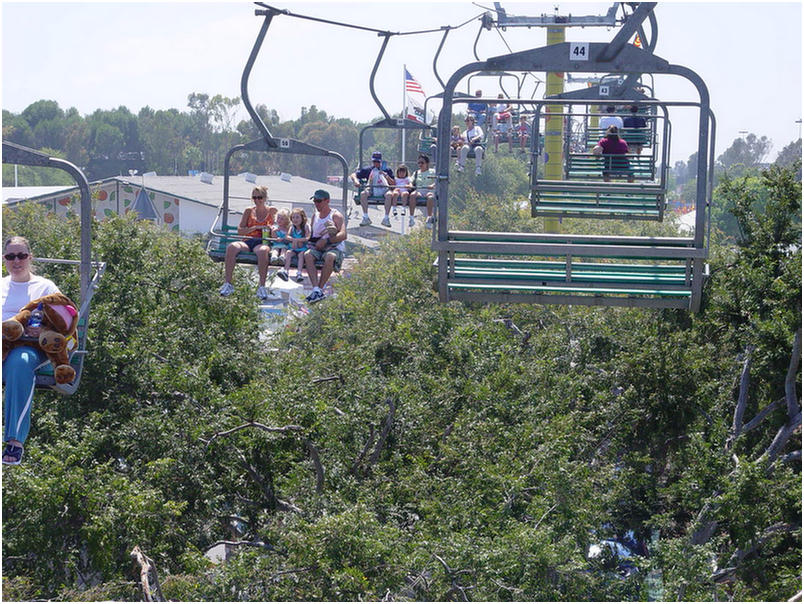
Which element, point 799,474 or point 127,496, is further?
point 799,474

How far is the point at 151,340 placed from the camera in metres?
17.2

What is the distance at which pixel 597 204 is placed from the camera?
14.0m

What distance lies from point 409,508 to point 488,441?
1.39 m

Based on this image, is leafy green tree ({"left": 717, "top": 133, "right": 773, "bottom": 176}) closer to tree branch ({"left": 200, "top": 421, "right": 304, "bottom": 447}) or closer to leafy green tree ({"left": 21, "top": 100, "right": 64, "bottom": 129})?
leafy green tree ({"left": 21, "top": 100, "right": 64, "bottom": 129})

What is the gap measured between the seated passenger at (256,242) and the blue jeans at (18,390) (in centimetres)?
386

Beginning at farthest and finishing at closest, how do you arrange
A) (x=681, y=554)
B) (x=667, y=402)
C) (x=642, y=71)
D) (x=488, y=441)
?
(x=667, y=402), (x=488, y=441), (x=681, y=554), (x=642, y=71)

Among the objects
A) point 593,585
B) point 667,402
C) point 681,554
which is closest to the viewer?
point 681,554

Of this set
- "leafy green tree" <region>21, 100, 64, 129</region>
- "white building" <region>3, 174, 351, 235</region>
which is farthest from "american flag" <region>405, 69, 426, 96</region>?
"leafy green tree" <region>21, 100, 64, 129</region>

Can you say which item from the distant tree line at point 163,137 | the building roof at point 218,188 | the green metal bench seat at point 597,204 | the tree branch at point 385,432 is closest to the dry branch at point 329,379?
the tree branch at point 385,432

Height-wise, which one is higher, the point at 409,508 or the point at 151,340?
the point at 151,340

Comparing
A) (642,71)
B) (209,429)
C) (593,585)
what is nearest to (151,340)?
(209,429)

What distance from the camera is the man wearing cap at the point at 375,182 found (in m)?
16.2

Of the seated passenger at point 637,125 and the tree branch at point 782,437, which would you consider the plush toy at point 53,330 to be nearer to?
the seated passenger at point 637,125

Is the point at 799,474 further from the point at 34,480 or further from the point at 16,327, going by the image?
the point at 16,327
